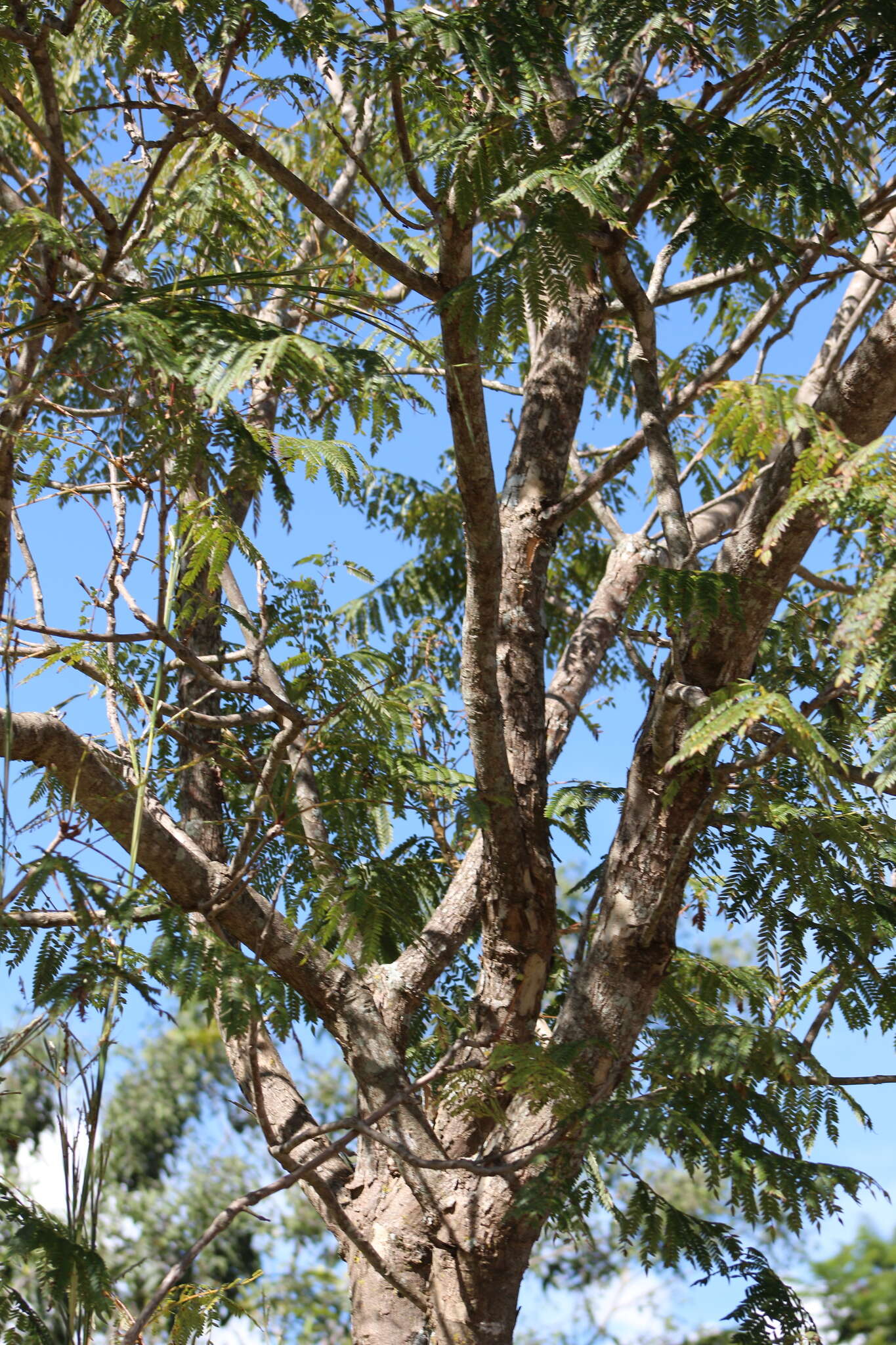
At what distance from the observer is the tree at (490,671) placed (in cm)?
243

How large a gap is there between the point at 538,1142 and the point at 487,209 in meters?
2.35

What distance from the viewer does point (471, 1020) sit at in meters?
3.82

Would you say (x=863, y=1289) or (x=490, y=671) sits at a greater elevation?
(x=490, y=671)

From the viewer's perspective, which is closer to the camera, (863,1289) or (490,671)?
(863,1289)

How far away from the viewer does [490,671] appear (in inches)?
134

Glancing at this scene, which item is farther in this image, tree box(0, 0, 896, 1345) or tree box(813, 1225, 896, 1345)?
tree box(0, 0, 896, 1345)

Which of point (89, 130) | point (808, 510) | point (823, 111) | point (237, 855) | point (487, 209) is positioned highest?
point (89, 130)

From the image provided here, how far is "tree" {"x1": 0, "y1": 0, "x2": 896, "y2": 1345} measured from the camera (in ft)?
7.97

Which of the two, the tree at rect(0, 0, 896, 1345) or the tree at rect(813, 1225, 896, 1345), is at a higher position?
the tree at rect(0, 0, 896, 1345)

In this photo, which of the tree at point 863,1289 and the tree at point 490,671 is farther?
the tree at point 490,671

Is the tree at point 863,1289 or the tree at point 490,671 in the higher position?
the tree at point 490,671

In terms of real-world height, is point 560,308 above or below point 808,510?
above

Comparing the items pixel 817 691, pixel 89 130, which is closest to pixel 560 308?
pixel 817 691

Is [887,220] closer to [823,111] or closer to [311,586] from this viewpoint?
[823,111]
